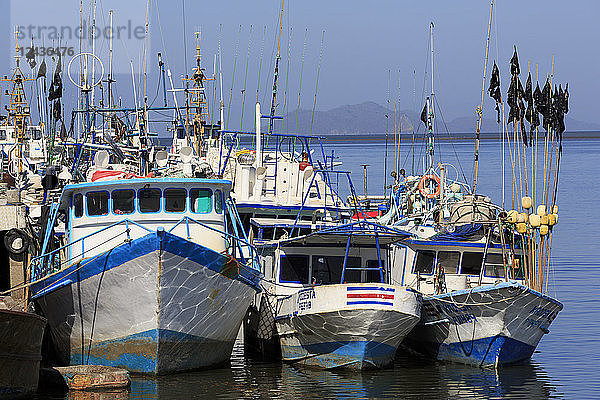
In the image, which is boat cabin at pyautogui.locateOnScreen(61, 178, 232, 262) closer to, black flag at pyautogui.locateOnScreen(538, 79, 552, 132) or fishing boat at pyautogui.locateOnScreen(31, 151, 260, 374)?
fishing boat at pyautogui.locateOnScreen(31, 151, 260, 374)

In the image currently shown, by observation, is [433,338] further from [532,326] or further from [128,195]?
[128,195]

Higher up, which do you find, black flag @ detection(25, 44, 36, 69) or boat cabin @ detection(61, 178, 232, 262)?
black flag @ detection(25, 44, 36, 69)

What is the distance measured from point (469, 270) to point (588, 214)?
36980 millimetres

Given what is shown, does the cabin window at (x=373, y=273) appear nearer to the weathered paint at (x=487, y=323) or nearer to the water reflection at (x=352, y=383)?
the weathered paint at (x=487, y=323)

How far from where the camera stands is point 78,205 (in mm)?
19344

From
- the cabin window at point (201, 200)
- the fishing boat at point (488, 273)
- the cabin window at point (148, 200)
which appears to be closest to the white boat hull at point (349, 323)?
the fishing boat at point (488, 273)

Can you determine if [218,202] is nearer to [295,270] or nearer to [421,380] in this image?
[295,270]

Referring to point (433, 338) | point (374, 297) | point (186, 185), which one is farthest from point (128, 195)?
point (433, 338)

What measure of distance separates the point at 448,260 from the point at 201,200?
20.7 ft

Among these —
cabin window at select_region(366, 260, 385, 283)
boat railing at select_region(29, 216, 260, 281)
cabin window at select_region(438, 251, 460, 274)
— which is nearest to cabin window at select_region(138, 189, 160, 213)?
boat railing at select_region(29, 216, 260, 281)

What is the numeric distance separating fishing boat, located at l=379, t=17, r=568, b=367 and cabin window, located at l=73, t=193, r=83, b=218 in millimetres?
6877

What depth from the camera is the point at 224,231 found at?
64.5 ft

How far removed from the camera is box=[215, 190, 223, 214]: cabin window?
19.7 metres

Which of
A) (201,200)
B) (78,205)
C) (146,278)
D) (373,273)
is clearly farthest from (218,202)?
(373,273)
